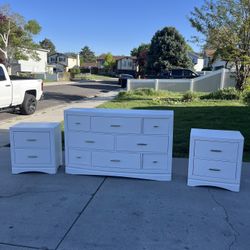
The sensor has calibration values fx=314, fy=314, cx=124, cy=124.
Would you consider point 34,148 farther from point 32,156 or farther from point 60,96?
point 60,96

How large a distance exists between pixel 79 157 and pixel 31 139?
33.5 inches

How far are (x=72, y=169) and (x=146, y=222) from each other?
1950 mm

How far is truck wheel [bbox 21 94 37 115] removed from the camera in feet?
39.2

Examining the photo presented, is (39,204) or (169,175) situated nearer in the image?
(39,204)

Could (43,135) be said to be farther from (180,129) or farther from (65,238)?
(180,129)

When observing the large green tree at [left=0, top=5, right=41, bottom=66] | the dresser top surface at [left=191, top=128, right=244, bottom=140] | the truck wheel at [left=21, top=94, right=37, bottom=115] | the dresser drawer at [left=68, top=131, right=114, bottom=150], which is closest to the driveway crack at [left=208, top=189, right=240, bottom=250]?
the dresser top surface at [left=191, top=128, right=244, bottom=140]

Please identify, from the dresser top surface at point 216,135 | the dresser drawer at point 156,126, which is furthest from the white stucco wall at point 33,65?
the dresser top surface at point 216,135

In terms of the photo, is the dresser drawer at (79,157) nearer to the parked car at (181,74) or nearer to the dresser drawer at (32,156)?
the dresser drawer at (32,156)

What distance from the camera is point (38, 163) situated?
5238mm

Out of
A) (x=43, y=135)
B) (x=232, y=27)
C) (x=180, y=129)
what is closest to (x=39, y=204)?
(x=43, y=135)

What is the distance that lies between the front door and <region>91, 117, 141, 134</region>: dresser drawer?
6.58m

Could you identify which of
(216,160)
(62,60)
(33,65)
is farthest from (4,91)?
(62,60)

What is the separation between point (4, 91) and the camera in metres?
10.5

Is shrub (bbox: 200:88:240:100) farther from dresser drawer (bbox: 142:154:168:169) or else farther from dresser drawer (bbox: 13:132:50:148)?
dresser drawer (bbox: 13:132:50:148)
